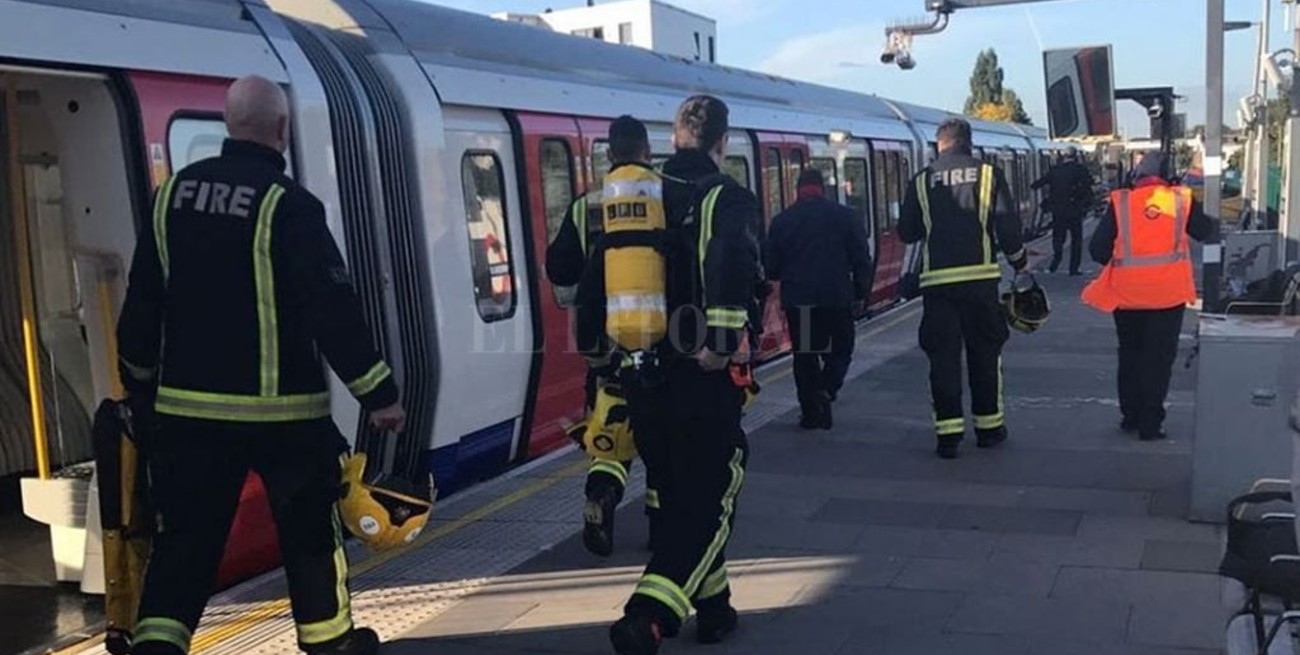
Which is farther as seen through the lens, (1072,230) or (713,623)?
(1072,230)

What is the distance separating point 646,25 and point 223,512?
54.1 m

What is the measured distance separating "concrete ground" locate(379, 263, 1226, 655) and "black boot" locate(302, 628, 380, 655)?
35 centimetres

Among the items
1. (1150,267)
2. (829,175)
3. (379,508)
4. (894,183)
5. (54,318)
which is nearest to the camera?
(379,508)

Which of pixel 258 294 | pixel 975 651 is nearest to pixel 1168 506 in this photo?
pixel 975 651

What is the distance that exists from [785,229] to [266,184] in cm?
516

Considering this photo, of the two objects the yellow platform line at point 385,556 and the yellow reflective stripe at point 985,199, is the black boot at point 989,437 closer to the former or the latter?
the yellow reflective stripe at point 985,199

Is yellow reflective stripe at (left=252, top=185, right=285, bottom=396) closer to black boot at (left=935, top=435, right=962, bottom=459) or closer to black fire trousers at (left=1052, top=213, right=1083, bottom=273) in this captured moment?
black boot at (left=935, top=435, right=962, bottom=459)

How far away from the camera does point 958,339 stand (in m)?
7.36

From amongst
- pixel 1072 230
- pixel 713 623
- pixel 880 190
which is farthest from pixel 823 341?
pixel 1072 230

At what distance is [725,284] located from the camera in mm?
4273

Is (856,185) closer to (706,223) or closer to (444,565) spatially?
(444,565)

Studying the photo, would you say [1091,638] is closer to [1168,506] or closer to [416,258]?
[1168,506]

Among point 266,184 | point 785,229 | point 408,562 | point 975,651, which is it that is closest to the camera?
point 266,184

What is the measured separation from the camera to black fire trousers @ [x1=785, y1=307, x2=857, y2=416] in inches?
329
